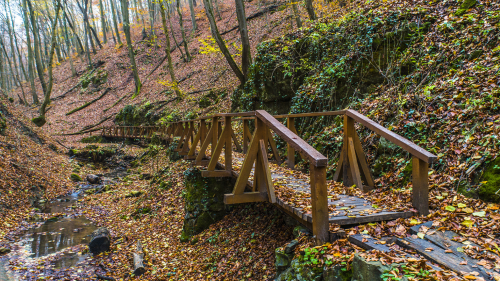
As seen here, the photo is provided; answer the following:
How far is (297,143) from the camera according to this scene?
3.06 m

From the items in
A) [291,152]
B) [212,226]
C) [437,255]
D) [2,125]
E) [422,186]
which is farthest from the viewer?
[2,125]

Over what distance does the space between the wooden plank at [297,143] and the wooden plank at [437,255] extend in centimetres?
102

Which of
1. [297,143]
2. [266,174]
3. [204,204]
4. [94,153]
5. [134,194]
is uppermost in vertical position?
[297,143]

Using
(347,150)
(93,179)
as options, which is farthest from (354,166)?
(93,179)

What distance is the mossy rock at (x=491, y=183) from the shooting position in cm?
317

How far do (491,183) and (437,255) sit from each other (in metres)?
1.60

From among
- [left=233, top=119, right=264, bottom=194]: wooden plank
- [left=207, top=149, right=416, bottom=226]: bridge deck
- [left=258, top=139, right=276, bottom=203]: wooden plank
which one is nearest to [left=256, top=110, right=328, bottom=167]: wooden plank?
[left=233, top=119, right=264, bottom=194]: wooden plank

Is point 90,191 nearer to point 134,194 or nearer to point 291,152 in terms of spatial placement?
point 134,194

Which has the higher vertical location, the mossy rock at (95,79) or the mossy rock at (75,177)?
the mossy rock at (95,79)

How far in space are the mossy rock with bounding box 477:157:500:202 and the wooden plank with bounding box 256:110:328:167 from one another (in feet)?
6.91

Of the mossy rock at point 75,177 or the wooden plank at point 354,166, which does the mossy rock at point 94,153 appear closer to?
the mossy rock at point 75,177

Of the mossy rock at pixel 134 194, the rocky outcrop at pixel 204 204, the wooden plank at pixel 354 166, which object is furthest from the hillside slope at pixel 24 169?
the wooden plank at pixel 354 166

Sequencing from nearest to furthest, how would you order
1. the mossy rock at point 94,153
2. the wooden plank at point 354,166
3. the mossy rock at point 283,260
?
the mossy rock at point 283,260 → the wooden plank at point 354,166 → the mossy rock at point 94,153

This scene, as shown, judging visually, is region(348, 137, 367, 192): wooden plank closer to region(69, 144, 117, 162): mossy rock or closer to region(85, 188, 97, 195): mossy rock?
region(85, 188, 97, 195): mossy rock
